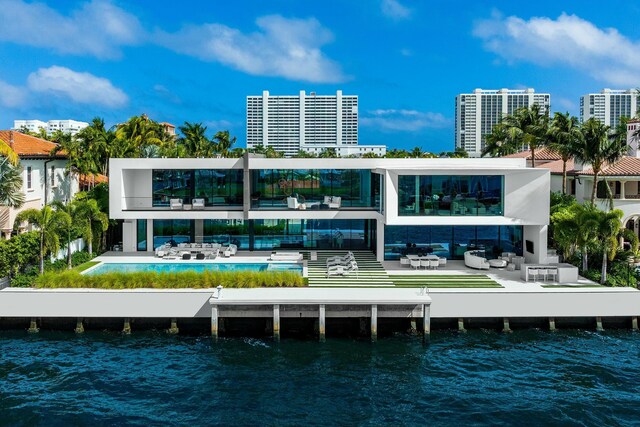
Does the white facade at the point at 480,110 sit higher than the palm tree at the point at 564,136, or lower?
higher

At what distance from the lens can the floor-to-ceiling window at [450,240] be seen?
39625mm

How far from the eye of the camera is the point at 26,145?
4534 centimetres

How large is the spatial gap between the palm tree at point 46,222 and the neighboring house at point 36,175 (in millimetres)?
4761

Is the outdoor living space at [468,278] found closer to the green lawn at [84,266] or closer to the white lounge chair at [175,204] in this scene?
the white lounge chair at [175,204]

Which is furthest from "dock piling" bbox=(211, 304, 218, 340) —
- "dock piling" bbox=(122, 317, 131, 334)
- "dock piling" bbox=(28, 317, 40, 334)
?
"dock piling" bbox=(28, 317, 40, 334)

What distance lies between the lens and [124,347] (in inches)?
1120

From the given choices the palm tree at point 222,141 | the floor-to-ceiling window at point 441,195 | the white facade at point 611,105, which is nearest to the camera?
the floor-to-ceiling window at point 441,195

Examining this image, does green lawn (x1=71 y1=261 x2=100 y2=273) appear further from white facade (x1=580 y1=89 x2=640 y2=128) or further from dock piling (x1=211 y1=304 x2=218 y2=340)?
white facade (x1=580 y1=89 x2=640 y2=128)

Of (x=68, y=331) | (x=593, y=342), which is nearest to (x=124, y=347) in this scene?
(x=68, y=331)

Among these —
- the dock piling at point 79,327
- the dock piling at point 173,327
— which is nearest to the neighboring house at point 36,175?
the dock piling at point 79,327

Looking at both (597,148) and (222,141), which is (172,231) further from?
(222,141)

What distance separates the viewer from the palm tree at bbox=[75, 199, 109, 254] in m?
38.2

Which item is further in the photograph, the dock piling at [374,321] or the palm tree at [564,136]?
the palm tree at [564,136]

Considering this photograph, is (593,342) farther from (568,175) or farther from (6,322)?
(6,322)
